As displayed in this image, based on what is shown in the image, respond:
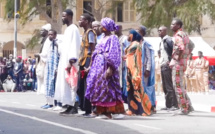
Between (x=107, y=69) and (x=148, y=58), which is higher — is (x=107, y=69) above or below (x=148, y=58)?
below

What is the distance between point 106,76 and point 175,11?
29582 millimetres

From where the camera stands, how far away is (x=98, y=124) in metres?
13.1

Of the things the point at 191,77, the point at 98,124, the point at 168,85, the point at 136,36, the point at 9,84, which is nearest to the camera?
the point at 98,124

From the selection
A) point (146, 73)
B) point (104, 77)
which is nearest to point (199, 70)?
point (146, 73)

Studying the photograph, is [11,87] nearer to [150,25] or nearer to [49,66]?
[150,25]

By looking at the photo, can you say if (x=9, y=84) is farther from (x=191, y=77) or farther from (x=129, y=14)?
(x=129, y=14)

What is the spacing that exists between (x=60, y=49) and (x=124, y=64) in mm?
1602

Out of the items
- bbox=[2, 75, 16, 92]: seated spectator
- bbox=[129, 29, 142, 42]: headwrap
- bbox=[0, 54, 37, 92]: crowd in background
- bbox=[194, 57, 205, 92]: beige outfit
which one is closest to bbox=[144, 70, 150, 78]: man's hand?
bbox=[129, 29, 142, 42]: headwrap

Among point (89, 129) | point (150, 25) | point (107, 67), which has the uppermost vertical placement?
point (150, 25)

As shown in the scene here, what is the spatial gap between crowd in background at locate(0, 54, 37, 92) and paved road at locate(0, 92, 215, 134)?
65.5 ft

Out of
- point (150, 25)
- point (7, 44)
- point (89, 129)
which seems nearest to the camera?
point (89, 129)

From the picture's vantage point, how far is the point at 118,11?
55.9m

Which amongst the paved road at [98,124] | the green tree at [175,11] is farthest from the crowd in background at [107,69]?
the green tree at [175,11]

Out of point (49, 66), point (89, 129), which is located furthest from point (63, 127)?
point (49, 66)
